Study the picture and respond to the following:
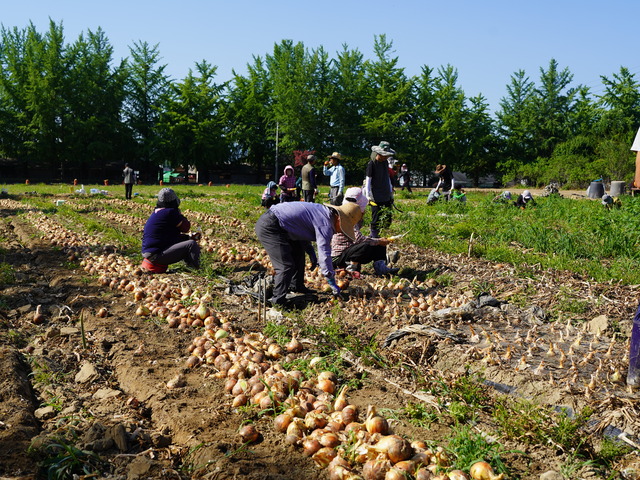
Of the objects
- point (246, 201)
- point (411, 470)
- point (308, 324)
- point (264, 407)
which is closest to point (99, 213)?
point (246, 201)

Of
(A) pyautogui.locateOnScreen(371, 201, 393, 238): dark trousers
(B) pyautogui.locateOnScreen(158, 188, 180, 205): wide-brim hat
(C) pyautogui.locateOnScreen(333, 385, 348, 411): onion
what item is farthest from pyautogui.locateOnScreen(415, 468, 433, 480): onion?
(B) pyautogui.locateOnScreen(158, 188, 180, 205): wide-brim hat

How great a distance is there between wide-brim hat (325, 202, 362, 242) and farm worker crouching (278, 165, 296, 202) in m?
7.51

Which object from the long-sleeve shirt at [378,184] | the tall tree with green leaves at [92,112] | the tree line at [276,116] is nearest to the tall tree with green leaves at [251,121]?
the tree line at [276,116]

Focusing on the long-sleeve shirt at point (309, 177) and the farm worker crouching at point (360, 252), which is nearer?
the farm worker crouching at point (360, 252)

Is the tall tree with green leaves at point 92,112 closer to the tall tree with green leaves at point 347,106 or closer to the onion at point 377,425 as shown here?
the tall tree with green leaves at point 347,106

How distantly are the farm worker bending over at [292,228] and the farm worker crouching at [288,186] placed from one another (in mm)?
7469

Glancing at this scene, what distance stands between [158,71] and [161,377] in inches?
1622

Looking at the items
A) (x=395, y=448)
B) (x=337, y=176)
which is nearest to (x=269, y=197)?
(x=337, y=176)

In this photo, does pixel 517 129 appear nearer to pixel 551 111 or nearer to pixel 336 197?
pixel 551 111

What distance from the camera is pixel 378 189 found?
738cm

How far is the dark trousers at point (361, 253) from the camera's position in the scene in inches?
238

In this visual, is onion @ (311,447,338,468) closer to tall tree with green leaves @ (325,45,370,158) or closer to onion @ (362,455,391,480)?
onion @ (362,455,391,480)

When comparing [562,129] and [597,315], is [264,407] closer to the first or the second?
[597,315]

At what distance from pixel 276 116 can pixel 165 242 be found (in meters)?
35.3
